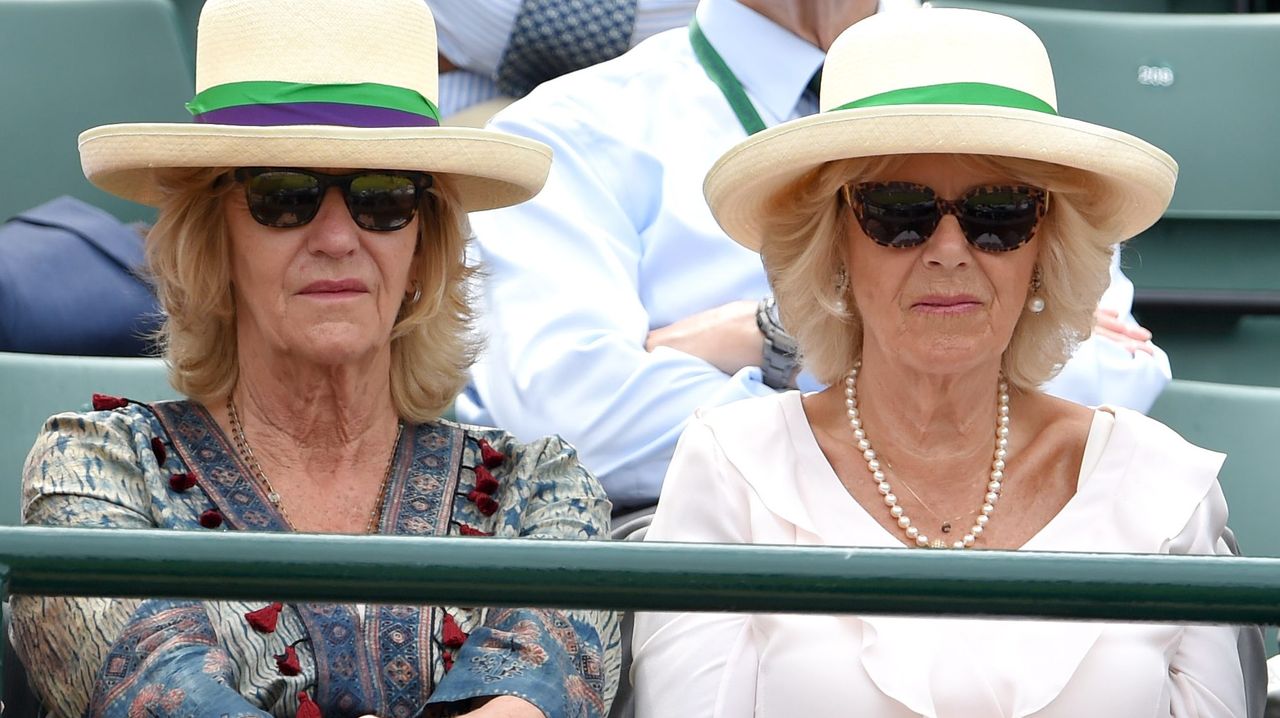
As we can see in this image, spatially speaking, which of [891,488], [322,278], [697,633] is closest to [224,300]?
[322,278]

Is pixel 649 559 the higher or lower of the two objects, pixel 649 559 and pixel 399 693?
the higher

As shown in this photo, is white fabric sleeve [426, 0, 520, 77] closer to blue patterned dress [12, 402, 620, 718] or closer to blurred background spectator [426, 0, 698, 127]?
blurred background spectator [426, 0, 698, 127]

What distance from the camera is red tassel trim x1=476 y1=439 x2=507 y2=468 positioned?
2.42m

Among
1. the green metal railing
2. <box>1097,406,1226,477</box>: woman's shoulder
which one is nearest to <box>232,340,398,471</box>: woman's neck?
<box>1097,406,1226,477</box>: woman's shoulder

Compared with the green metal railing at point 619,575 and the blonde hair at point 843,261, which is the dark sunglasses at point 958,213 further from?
the green metal railing at point 619,575

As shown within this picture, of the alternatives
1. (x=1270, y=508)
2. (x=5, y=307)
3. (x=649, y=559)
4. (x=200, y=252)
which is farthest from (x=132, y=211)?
(x=649, y=559)

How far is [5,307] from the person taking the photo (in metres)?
3.12

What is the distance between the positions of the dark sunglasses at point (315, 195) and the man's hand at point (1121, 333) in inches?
50.0

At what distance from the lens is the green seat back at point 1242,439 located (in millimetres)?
3016

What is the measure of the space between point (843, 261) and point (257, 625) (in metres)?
0.88

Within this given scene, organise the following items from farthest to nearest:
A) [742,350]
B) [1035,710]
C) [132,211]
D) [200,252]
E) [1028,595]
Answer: [132,211] → [742,350] → [200,252] → [1035,710] → [1028,595]

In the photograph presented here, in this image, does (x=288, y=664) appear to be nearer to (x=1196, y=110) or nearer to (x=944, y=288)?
(x=944, y=288)

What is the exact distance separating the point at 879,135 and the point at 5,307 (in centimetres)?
166

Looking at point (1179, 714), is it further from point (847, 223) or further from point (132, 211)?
point (132, 211)
